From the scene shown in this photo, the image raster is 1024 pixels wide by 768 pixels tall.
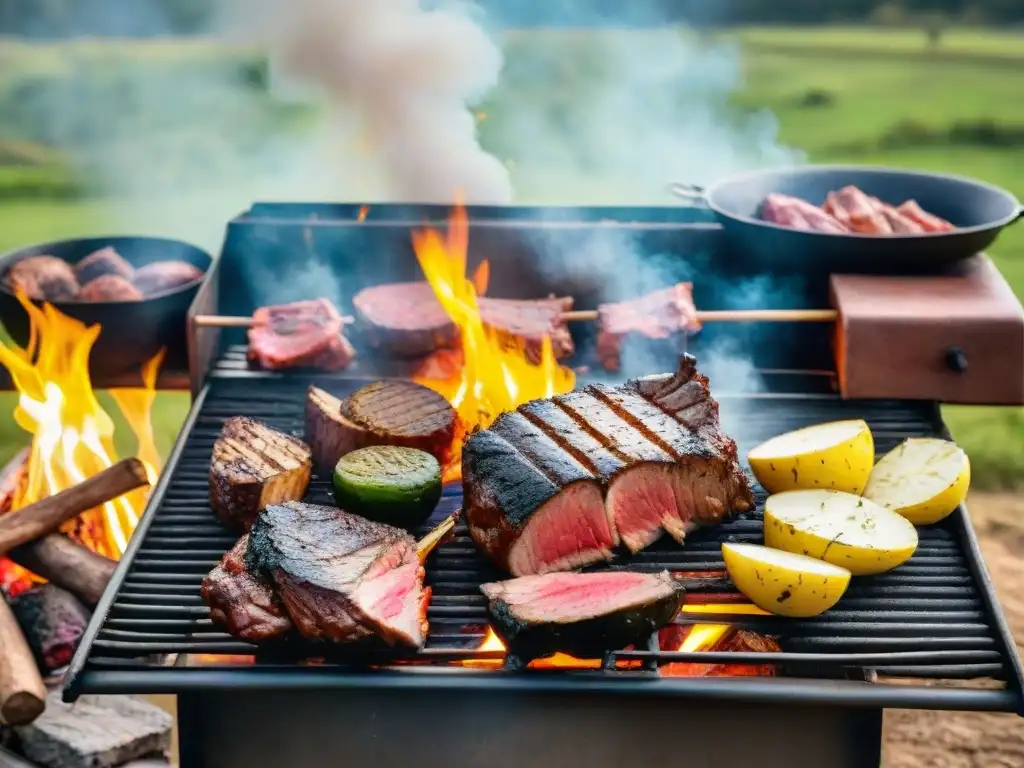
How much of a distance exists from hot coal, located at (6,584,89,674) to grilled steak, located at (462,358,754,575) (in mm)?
1916

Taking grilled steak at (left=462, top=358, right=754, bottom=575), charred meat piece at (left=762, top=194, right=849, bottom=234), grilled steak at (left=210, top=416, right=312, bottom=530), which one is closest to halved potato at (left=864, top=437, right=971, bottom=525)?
grilled steak at (left=462, top=358, right=754, bottom=575)

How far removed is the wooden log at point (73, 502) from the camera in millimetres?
4250

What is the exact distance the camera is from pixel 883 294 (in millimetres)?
4535

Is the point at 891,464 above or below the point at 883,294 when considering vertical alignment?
below

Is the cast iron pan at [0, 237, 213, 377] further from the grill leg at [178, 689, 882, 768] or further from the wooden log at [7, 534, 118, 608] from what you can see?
the grill leg at [178, 689, 882, 768]

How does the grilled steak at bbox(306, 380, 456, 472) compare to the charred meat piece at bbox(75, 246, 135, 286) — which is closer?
the grilled steak at bbox(306, 380, 456, 472)

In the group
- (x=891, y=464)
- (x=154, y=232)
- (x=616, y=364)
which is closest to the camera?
(x=891, y=464)

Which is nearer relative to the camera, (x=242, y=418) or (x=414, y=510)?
(x=414, y=510)

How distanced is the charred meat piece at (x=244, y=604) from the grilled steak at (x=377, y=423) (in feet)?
2.79

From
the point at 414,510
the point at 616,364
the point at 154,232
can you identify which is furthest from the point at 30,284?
the point at 154,232

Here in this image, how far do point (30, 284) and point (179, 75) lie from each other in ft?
41.0

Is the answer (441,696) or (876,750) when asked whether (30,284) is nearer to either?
(441,696)

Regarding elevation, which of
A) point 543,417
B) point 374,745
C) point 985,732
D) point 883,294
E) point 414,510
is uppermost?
point 883,294

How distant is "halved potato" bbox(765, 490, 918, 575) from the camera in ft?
11.0
